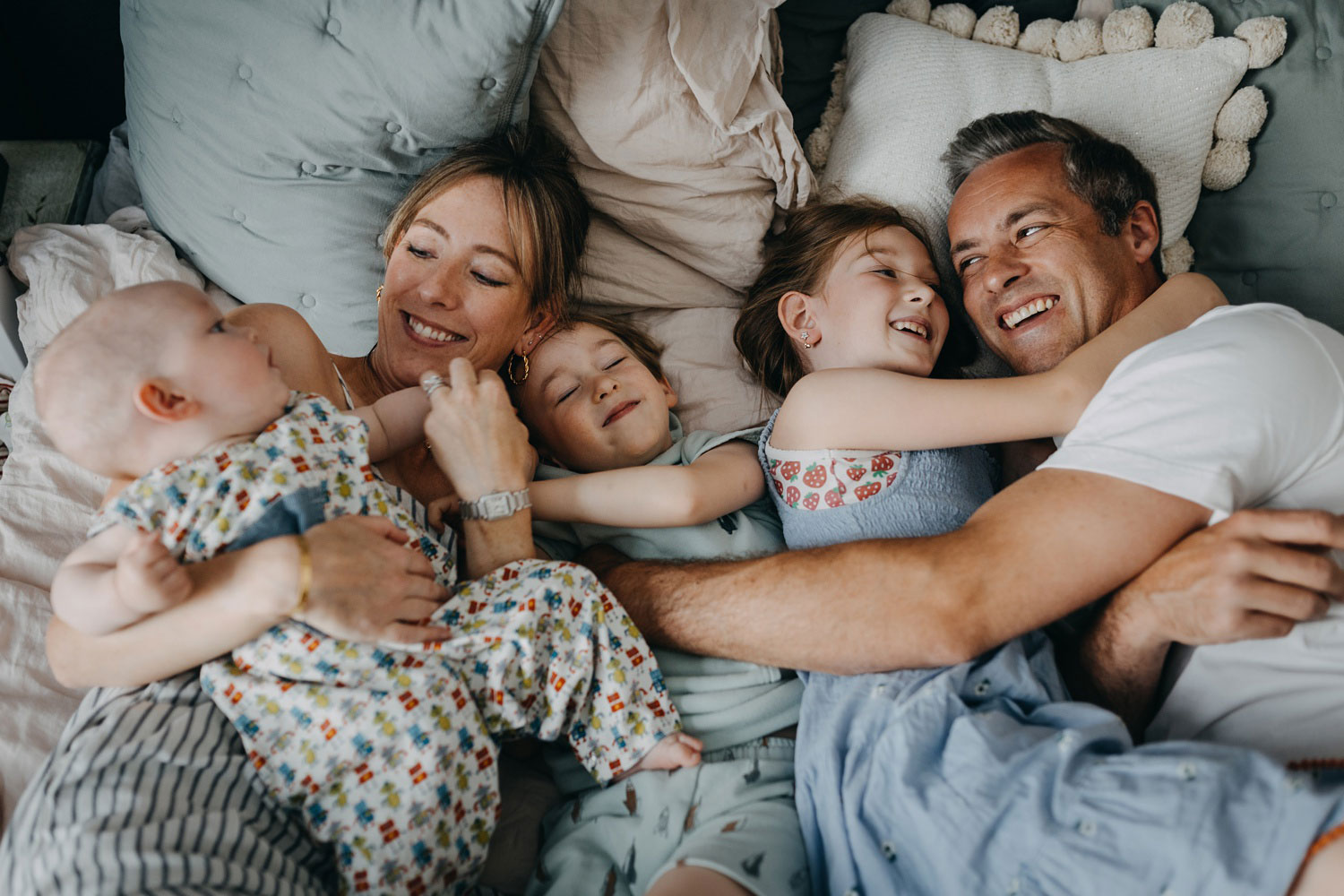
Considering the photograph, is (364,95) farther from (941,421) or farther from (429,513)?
(941,421)

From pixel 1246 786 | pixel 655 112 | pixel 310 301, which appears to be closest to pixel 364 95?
pixel 310 301

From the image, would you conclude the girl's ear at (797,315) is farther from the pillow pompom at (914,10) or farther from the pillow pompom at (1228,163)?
the pillow pompom at (1228,163)

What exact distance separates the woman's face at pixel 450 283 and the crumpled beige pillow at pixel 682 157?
32 cm

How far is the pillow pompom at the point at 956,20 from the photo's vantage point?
2.28 metres

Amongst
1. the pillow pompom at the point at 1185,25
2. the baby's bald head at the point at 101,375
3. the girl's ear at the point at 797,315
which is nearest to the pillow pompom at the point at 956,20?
the pillow pompom at the point at 1185,25

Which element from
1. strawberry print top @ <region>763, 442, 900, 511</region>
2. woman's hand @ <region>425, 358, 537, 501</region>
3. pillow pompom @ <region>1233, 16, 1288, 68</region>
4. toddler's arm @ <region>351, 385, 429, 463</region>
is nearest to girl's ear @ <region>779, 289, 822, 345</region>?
strawberry print top @ <region>763, 442, 900, 511</region>

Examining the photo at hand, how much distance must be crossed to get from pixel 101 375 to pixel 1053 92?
214 centimetres

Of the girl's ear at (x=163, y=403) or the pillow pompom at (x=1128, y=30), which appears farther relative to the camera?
the pillow pompom at (x=1128, y=30)

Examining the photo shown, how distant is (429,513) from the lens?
5.31ft

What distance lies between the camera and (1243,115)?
2.04 meters

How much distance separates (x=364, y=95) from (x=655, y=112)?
0.63 meters

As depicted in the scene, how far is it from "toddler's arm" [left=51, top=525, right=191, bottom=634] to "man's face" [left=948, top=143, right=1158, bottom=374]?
5.37 ft

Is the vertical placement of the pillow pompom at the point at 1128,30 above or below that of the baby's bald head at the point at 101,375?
above

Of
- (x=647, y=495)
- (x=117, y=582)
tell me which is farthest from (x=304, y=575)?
(x=647, y=495)
